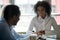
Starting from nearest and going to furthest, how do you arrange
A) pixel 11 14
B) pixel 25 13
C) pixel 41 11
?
pixel 11 14 < pixel 41 11 < pixel 25 13

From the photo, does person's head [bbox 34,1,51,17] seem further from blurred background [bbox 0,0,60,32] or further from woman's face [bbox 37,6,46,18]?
blurred background [bbox 0,0,60,32]

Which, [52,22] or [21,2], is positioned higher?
[21,2]

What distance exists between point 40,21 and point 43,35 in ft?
1.68

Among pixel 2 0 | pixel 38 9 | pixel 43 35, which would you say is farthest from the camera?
pixel 2 0

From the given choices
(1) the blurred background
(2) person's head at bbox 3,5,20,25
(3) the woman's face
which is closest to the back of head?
(2) person's head at bbox 3,5,20,25

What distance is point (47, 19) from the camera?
2709mm

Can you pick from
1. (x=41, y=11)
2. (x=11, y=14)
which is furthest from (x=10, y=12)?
(x=41, y=11)

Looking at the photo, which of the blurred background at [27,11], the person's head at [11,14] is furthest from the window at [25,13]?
the person's head at [11,14]

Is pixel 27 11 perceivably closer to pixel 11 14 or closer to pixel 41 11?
pixel 41 11

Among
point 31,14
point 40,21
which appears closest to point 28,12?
point 31,14

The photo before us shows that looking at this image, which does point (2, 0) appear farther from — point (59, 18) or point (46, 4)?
point (59, 18)

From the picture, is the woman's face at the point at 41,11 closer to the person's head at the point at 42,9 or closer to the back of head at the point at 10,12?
the person's head at the point at 42,9

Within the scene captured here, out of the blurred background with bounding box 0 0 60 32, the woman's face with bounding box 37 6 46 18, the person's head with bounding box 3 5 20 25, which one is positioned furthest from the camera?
the blurred background with bounding box 0 0 60 32

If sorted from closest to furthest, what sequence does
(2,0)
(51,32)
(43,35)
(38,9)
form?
(43,35) < (51,32) < (38,9) < (2,0)
